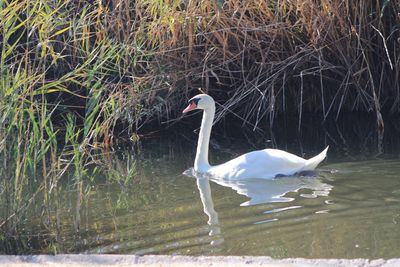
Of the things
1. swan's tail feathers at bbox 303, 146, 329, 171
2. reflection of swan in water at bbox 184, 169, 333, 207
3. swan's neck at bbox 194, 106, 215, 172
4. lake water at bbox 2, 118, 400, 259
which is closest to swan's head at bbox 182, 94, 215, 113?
swan's neck at bbox 194, 106, 215, 172

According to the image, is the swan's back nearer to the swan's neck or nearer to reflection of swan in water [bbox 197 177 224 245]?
reflection of swan in water [bbox 197 177 224 245]

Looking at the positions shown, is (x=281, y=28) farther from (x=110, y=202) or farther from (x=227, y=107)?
(x=110, y=202)

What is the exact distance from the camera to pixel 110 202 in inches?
301

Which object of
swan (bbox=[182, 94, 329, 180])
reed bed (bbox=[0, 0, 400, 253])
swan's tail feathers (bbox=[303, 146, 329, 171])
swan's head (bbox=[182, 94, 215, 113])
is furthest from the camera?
reed bed (bbox=[0, 0, 400, 253])

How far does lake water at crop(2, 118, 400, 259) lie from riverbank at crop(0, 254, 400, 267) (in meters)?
0.60

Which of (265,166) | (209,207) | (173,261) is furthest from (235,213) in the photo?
(173,261)

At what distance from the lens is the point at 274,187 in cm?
812

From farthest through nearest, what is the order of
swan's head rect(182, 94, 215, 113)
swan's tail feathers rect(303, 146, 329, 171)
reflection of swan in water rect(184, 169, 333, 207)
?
swan's head rect(182, 94, 215, 113), swan's tail feathers rect(303, 146, 329, 171), reflection of swan in water rect(184, 169, 333, 207)

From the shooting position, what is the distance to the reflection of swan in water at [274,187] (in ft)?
24.8

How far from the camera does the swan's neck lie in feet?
29.3

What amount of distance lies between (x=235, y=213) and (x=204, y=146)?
214 centimetres

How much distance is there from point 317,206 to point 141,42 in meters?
3.55

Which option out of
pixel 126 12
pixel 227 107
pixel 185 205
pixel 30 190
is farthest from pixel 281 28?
pixel 30 190

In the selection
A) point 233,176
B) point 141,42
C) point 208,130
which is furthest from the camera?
point 141,42
